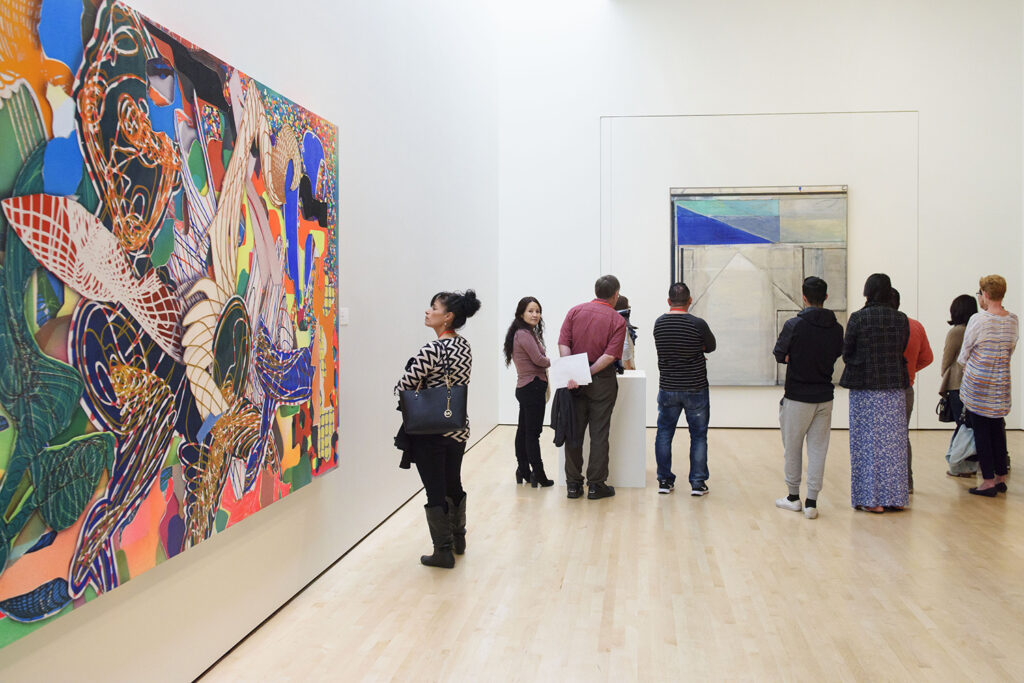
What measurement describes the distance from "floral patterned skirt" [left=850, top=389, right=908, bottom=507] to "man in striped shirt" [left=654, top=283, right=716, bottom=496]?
1.11 m

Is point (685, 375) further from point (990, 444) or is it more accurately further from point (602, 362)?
point (990, 444)

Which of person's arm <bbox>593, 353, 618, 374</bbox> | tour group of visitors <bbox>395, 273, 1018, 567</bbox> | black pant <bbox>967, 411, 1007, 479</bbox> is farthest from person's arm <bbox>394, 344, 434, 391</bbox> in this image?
black pant <bbox>967, 411, 1007, 479</bbox>

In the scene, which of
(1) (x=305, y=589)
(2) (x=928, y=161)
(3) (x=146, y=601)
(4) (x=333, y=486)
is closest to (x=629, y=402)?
(4) (x=333, y=486)

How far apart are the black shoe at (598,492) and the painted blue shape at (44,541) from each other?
448 centimetres

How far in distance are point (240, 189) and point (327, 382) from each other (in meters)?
1.28

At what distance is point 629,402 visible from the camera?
6602 mm

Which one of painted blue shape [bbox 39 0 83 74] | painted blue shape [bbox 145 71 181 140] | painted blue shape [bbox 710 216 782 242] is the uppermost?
painted blue shape [bbox 710 216 782 242]

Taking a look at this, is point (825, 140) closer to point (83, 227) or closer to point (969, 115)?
point (969, 115)

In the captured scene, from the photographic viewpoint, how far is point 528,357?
6.58 meters

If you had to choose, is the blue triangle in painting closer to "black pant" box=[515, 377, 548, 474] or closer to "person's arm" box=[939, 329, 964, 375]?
"person's arm" box=[939, 329, 964, 375]

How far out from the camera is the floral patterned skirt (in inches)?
226

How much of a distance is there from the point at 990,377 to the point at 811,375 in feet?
5.35

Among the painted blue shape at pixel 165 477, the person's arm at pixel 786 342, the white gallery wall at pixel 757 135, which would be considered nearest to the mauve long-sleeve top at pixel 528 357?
the person's arm at pixel 786 342

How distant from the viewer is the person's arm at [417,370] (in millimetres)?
4336
